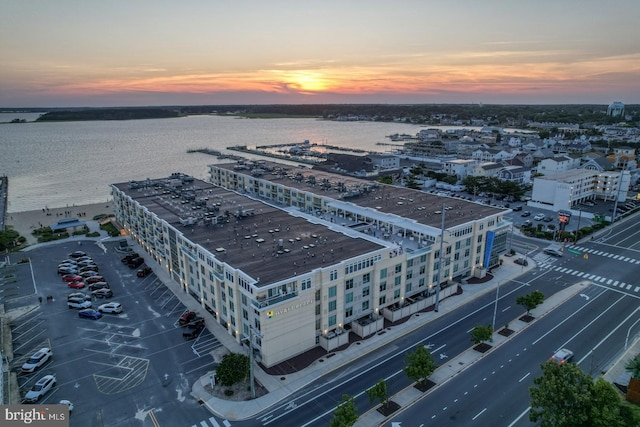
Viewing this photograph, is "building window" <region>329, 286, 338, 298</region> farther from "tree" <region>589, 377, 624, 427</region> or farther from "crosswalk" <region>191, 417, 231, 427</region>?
"tree" <region>589, 377, 624, 427</region>

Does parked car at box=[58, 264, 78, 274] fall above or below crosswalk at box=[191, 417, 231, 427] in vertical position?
above

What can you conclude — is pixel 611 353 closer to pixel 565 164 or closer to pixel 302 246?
pixel 302 246

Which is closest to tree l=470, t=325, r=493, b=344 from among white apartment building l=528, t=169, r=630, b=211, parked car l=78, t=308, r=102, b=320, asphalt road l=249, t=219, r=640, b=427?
asphalt road l=249, t=219, r=640, b=427

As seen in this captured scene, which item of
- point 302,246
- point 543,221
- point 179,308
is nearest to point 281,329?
point 302,246

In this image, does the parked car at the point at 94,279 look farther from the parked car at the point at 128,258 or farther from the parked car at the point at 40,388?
the parked car at the point at 40,388

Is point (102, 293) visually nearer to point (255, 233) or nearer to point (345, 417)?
point (255, 233)

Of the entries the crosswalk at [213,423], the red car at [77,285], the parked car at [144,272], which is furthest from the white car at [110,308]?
the crosswalk at [213,423]
